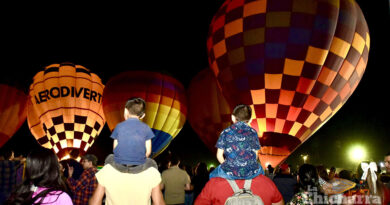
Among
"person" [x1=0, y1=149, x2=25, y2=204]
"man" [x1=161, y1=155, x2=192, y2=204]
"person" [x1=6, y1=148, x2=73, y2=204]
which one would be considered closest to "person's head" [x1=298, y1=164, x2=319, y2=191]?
"person" [x1=6, y1=148, x2=73, y2=204]

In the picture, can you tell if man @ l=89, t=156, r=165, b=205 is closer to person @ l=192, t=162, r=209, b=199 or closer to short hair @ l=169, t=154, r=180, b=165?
short hair @ l=169, t=154, r=180, b=165

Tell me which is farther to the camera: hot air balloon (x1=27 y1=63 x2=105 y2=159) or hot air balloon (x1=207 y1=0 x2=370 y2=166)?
hot air balloon (x1=27 y1=63 x2=105 y2=159)

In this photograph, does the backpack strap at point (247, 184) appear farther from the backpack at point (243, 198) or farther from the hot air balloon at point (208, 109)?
the hot air balloon at point (208, 109)

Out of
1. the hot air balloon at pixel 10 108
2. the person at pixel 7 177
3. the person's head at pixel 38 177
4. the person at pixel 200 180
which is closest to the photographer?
the person's head at pixel 38 177

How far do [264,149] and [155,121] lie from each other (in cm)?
478

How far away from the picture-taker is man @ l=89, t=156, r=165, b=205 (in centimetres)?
208

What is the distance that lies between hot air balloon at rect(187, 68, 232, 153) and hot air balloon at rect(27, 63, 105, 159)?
3.45 meters

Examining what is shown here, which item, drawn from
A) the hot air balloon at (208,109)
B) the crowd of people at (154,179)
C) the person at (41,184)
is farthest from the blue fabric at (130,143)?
the hot air balloon at (208,109)

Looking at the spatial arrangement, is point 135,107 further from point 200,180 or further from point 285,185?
point 200,180

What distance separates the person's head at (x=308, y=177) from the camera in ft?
7.68

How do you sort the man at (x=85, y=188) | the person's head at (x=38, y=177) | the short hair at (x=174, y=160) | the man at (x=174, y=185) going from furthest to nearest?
the short hair at (x=174, y=160), the man at (x=174, y=185), the man at (x=85, y=188), the person's head at (x=38, y=177)

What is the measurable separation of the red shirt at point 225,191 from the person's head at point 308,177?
41 centimetres

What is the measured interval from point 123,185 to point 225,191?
64cm

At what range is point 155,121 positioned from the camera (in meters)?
10.7
